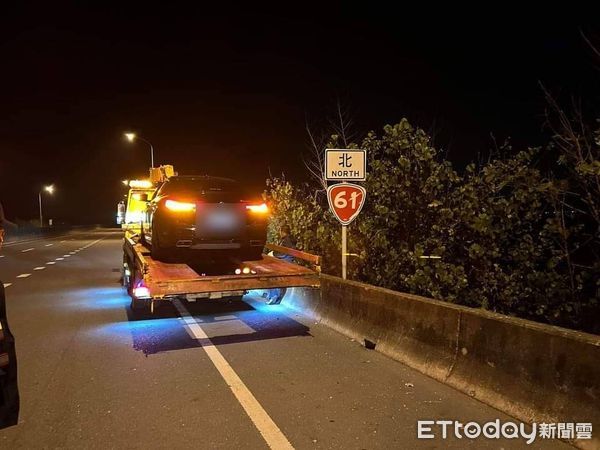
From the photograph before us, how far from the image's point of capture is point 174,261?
27.3ft

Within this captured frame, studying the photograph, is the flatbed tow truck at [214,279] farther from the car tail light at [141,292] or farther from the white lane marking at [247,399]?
the white lane marking at [247,399]

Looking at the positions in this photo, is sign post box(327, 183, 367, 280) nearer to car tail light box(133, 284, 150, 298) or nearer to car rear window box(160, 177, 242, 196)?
car rear window box(160, 177, 242, 196)

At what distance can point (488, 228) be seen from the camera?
8062mm

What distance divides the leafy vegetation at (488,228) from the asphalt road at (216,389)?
194cm

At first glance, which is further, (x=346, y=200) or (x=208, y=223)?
(x=346, y=200)

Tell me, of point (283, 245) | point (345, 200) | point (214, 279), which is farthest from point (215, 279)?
point (283, 245)

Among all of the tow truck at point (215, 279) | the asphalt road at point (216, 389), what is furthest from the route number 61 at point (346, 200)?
the asphalt road at point (216, 389)

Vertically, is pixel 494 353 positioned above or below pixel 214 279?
below

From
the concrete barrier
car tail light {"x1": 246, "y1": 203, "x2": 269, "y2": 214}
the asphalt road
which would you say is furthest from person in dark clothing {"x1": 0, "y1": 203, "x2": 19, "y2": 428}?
car tail light {"x1": 246, "y1": 203, "x2": 269, "y2": 214}

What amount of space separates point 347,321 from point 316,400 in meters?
2.93

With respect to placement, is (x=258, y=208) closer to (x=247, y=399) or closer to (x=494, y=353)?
(x=247, y=399)

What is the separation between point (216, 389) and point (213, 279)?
6.18 ft

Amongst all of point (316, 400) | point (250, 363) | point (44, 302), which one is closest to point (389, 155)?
point (250, 363)

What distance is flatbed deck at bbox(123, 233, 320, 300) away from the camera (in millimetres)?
6859
